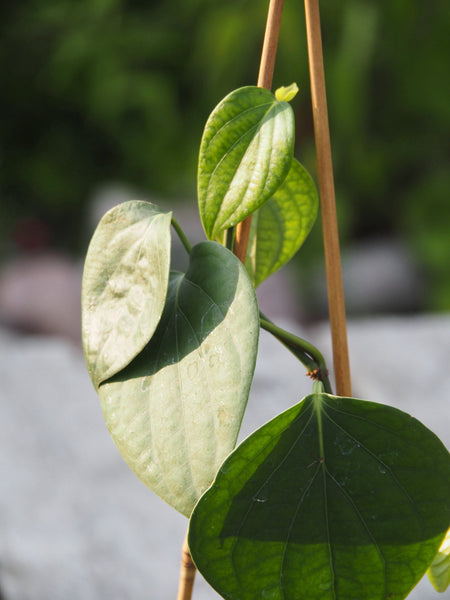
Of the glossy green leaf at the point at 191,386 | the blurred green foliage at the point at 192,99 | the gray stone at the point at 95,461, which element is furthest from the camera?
the blurred green foliage at the point at 192,99

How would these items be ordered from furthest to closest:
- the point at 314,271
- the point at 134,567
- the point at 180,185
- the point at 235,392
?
the point at 180,185
the point at 314,271
the point at 134,567
the point at 235,392

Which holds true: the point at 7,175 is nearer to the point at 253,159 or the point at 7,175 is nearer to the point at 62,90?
the point at 62,90

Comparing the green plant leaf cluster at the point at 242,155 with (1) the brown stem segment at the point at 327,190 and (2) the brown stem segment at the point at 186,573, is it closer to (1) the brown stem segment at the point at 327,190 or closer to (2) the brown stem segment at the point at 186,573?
(1) the brown stem segment at the point at 327,190

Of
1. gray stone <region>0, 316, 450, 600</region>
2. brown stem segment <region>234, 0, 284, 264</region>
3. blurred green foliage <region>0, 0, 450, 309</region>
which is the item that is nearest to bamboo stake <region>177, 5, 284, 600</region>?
brown stem segment <region>234, 0, 284, 264</region>

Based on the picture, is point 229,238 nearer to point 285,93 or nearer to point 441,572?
point 285,93

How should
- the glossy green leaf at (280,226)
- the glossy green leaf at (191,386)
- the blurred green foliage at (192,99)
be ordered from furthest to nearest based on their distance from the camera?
the blurred green foliage at (192,99), the glossy green leaf at (280,226), the glossy green leaf at (191,386)

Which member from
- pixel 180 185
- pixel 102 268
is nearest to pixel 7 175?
pixel 180 185

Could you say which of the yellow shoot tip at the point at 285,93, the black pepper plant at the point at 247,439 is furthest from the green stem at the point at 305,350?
the yellow shoot tip at the point at 285,93
